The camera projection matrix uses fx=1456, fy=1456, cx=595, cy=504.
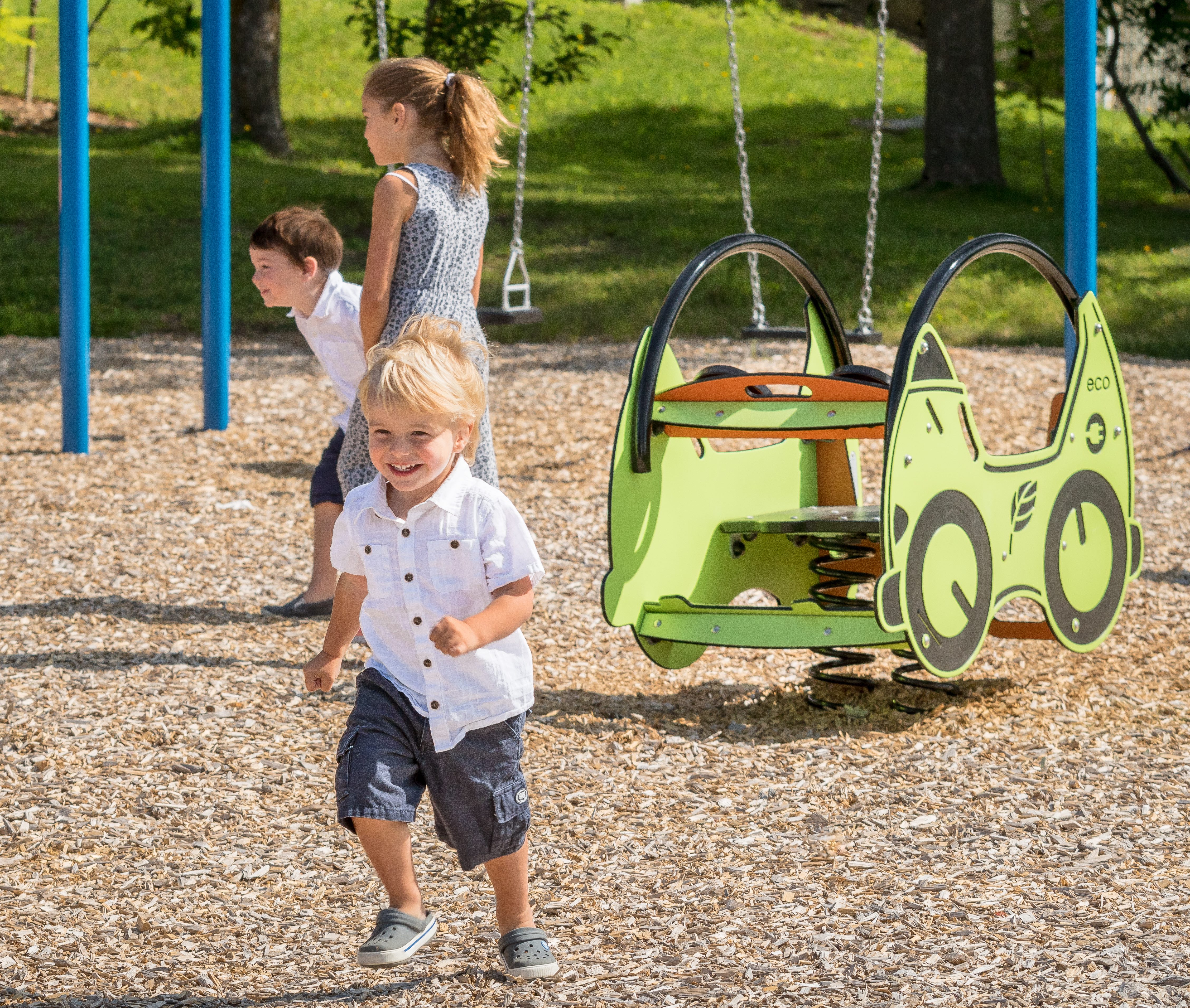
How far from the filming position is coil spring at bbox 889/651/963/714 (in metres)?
3.93

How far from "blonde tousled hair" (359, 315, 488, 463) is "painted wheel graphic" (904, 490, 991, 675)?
151 centimetres

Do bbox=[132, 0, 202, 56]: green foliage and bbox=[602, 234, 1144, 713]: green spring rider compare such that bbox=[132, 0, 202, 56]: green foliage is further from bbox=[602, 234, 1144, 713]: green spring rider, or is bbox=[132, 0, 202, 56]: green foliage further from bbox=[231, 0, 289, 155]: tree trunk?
bbox=[602, 234, 1144, 713]: green spring rider

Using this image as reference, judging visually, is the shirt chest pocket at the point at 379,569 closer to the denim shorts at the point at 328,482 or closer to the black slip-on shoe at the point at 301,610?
the denim shorts at the point at 328,482

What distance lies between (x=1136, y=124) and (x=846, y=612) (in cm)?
1389

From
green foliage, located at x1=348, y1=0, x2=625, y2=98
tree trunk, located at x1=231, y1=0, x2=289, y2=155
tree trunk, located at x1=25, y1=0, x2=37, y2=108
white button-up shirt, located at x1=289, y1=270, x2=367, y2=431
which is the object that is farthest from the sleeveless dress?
tree trunk, located at x1=25, y1=0, x2=37, y2=108

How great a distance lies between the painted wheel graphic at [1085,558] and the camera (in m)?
4.07

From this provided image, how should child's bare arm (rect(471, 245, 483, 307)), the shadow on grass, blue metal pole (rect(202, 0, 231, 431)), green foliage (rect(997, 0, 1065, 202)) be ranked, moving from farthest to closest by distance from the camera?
green foliage (rect(997, 0, 1065, 202))
the shadow on grass
blue metal pole (rect(202, 0, 231, 431))
child's bare arm (rect(471, 245, 483, 307))

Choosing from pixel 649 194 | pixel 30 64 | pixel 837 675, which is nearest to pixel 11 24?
pixel 837 675

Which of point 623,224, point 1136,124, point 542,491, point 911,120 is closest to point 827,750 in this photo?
point 542,491

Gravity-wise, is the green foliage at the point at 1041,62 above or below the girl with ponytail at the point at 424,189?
above

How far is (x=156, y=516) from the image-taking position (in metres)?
5.89

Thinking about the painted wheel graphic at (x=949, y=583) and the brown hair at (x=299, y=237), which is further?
the brown hair at (x=299, y=237)

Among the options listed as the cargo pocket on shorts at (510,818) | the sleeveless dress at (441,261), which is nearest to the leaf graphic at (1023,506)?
the sleeveless dress at (441,261)

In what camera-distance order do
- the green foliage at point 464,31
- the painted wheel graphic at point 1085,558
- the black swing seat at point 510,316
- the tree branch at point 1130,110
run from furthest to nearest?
1. the tree branch at point 1130,110
2. the green foliage at point 464,31
3. the black swing seat at point 510,316
4. the painted wheel graphic at point 1085,558
